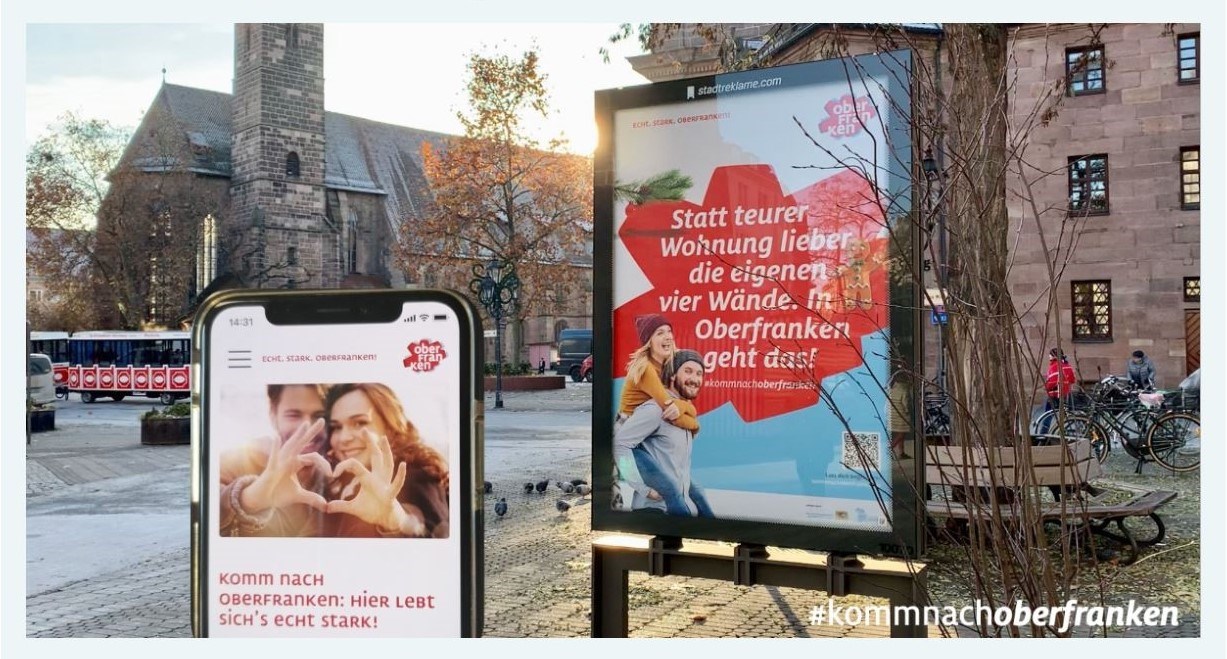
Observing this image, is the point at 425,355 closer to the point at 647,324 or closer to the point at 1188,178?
the point at 647,324

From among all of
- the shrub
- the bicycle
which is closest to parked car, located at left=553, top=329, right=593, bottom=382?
the shrub

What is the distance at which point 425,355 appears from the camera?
2.46 meters

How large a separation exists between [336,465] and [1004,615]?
1.65m

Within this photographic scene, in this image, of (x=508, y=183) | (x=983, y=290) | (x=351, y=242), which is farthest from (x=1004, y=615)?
(x=351, y=242)

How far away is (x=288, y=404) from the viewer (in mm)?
2465

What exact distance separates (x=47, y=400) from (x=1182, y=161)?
A: 29.1 metres

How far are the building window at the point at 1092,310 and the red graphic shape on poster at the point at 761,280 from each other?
989 inches

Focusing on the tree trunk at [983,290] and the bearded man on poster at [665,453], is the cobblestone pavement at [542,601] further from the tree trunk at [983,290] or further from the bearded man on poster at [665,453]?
the tree trunk at [983,290]

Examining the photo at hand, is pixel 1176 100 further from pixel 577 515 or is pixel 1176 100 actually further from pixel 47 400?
pixel 47 400

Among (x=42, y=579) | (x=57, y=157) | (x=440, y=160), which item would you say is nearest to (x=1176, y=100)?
(x=440, y=160)

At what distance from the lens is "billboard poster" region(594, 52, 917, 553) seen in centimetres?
425

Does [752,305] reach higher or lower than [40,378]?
higher

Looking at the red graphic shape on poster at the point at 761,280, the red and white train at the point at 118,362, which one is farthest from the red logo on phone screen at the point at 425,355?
the red and white train at the point at 118,362

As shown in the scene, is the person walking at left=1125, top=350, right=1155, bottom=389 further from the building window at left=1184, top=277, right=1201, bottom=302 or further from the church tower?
the church tower
